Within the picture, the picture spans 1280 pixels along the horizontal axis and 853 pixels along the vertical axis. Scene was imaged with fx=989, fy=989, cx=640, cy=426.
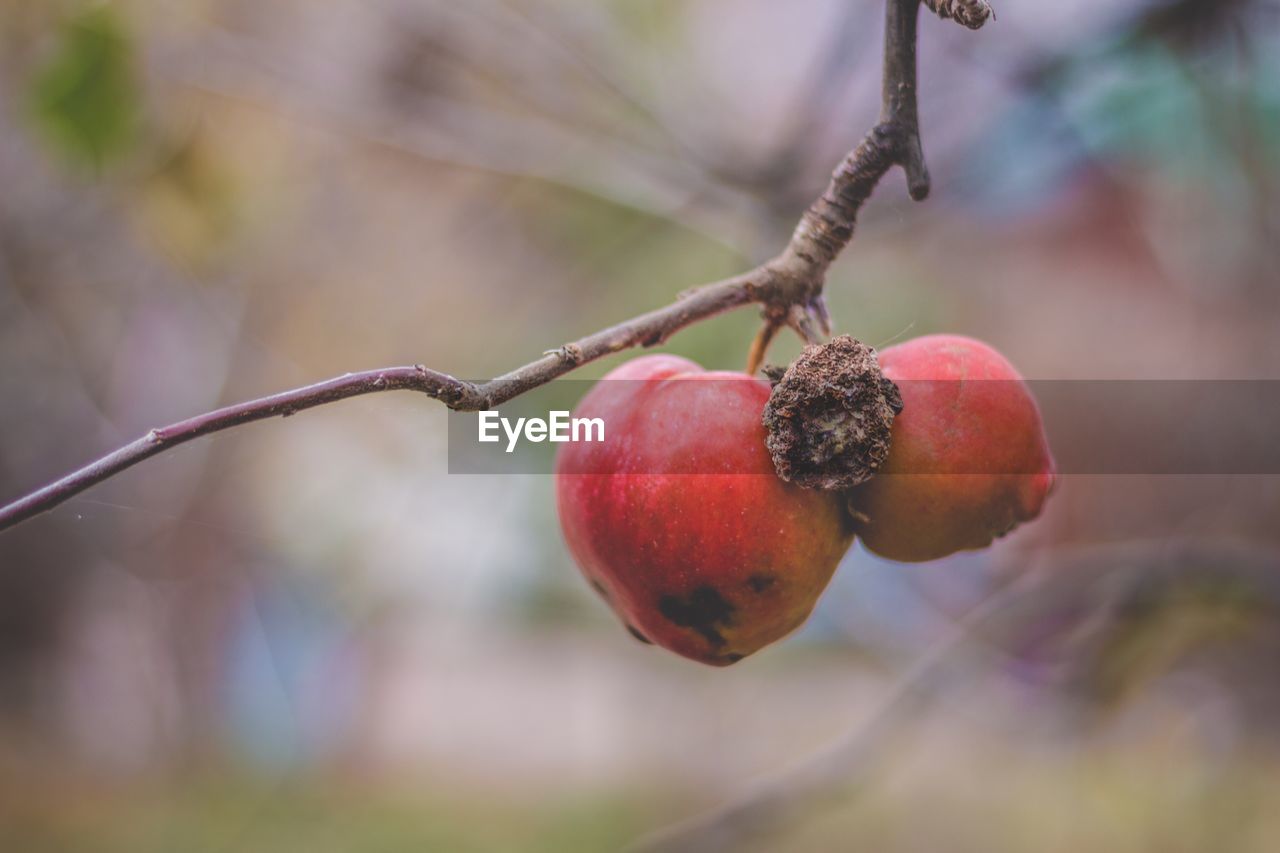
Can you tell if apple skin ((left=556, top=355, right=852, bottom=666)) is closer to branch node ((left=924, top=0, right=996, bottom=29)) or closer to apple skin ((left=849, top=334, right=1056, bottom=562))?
apple skin ((left=849, top=334, right=1056, bottom=562))

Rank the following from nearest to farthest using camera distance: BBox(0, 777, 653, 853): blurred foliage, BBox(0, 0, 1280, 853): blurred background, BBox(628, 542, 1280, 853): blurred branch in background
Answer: BBox(628, 542, 1280, 853): blurred branch in background
BBox(0, 0, 1280, 853): blurred background
BBox(0, 777, 653, 853): blurred foliage

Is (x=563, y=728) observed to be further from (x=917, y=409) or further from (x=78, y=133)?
(x=917, y=409)

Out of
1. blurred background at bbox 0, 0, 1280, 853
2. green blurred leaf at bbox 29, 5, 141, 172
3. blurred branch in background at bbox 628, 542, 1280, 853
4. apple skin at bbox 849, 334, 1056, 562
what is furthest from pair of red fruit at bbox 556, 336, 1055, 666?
green blurred leaf at bbox 29, 5, 141, 172

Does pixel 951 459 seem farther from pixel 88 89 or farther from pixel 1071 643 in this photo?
pixel 88 89

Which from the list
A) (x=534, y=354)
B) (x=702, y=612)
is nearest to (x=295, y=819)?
(x=534, y=354)

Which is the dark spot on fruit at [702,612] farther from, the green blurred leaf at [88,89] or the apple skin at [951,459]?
the green blurred leaf at [88,89]

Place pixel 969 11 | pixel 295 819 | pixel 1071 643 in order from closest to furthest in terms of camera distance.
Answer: pixel 969 11, pixel 1071 643, pixel 295 819

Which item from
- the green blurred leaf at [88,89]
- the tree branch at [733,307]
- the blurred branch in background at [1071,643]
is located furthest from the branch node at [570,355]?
the green blurred leaf at [88,89]
